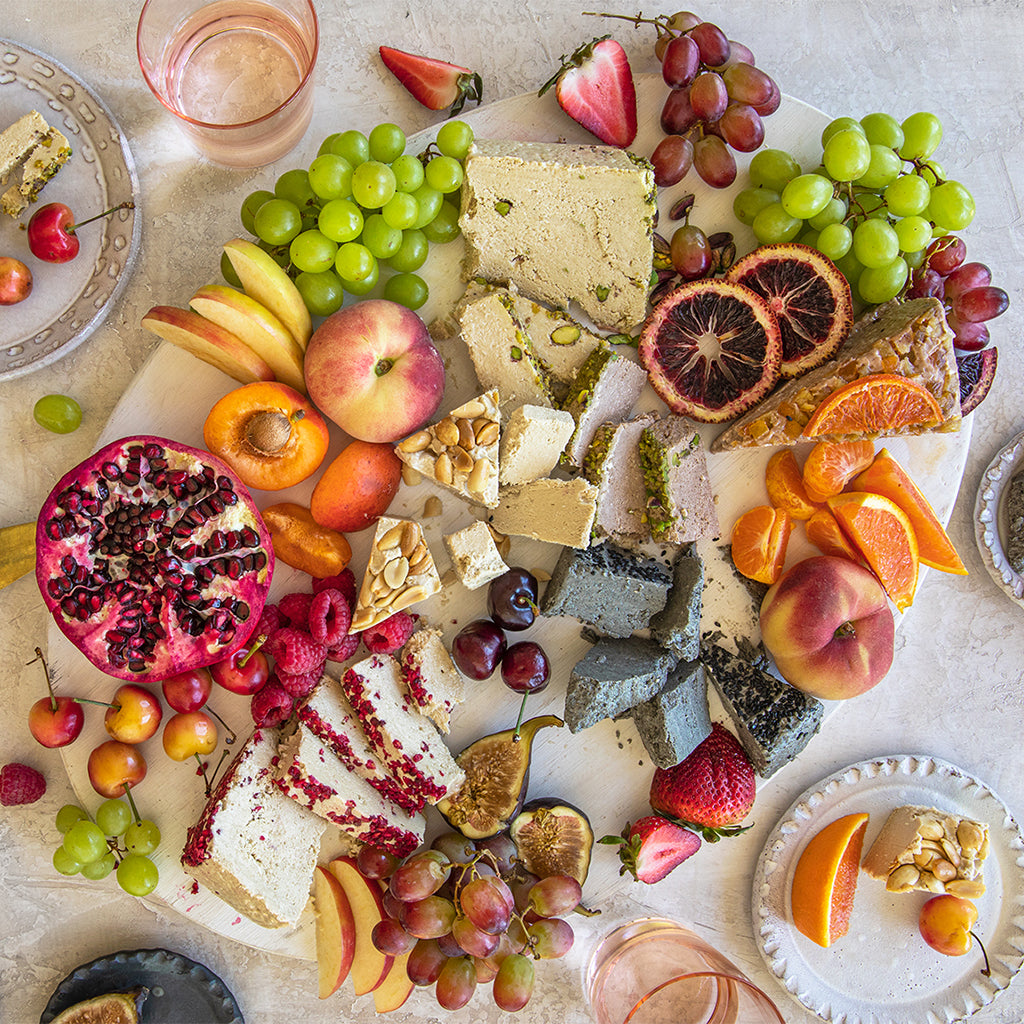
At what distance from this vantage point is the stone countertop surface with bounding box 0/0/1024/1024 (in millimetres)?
2070

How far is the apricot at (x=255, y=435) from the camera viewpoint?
5.93 feet

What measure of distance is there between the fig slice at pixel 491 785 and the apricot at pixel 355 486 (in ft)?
2.14

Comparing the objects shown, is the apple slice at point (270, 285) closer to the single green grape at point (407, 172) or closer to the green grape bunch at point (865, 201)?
the single green grape at point (407, 172)

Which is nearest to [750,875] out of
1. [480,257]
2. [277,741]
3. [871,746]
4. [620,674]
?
[871,746]

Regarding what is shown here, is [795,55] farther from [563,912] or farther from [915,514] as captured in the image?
[563,912]

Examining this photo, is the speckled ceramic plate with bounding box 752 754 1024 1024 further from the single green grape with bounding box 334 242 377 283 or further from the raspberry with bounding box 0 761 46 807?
the raspberry with bounding box 0 761 46 807

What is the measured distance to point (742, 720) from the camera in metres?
2.01

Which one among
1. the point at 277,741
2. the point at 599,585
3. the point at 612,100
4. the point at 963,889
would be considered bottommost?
the point at 277,741

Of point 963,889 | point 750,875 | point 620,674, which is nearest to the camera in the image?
point 620,674

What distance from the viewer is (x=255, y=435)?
5.81 ft

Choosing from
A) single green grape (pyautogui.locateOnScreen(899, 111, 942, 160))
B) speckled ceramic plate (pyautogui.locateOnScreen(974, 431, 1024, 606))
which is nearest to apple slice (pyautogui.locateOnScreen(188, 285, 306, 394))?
single green grape (pyautogui.locateOnScreen(899, 111, 942, 160))

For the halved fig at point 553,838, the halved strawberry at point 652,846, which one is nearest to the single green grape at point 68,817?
the halved fig at point 553,838

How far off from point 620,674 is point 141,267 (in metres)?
1.62

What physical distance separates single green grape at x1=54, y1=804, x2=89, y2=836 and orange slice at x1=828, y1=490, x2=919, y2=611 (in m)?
2.04
